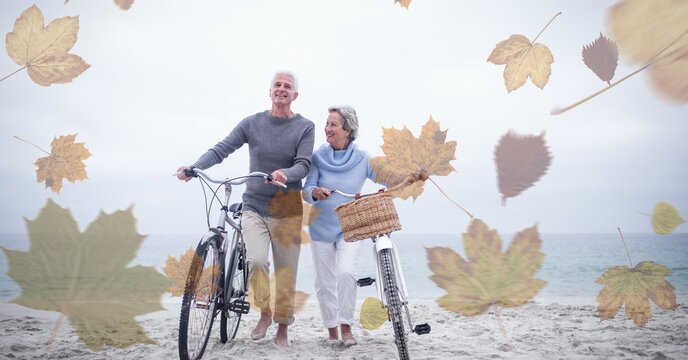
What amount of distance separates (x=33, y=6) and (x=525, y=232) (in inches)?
89.9

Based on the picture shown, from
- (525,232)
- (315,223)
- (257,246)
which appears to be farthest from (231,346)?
(525,232)

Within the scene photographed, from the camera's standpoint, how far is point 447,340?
2451mm

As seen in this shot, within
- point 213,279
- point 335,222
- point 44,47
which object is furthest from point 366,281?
point 44,47

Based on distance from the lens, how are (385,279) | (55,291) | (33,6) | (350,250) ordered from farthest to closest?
(350,250), (55,291), (385,279), (33,6)

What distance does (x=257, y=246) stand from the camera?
219 centimetres

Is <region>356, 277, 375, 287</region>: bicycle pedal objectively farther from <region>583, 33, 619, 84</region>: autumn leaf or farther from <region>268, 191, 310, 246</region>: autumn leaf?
<region>583, 33, 619, 84</region>: autumn leaf

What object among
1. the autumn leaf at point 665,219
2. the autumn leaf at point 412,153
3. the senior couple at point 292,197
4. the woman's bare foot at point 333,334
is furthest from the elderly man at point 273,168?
the autumn leaf at point 665,219

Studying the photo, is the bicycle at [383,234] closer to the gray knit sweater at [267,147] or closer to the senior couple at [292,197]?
the senior couple at [292,197]

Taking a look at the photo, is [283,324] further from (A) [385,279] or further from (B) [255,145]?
(B) [255,145]

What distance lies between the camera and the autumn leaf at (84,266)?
2.04 metres

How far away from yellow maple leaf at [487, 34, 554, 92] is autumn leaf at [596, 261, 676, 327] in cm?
97

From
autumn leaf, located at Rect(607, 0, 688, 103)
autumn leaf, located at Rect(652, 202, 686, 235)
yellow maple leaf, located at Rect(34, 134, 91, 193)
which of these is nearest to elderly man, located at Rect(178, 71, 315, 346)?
yellow maple leaf, located at Rect(34, 134, 91, 193)

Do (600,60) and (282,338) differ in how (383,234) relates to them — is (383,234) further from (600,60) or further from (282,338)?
(600,60)

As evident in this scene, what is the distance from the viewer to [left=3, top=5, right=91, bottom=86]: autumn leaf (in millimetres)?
1768
